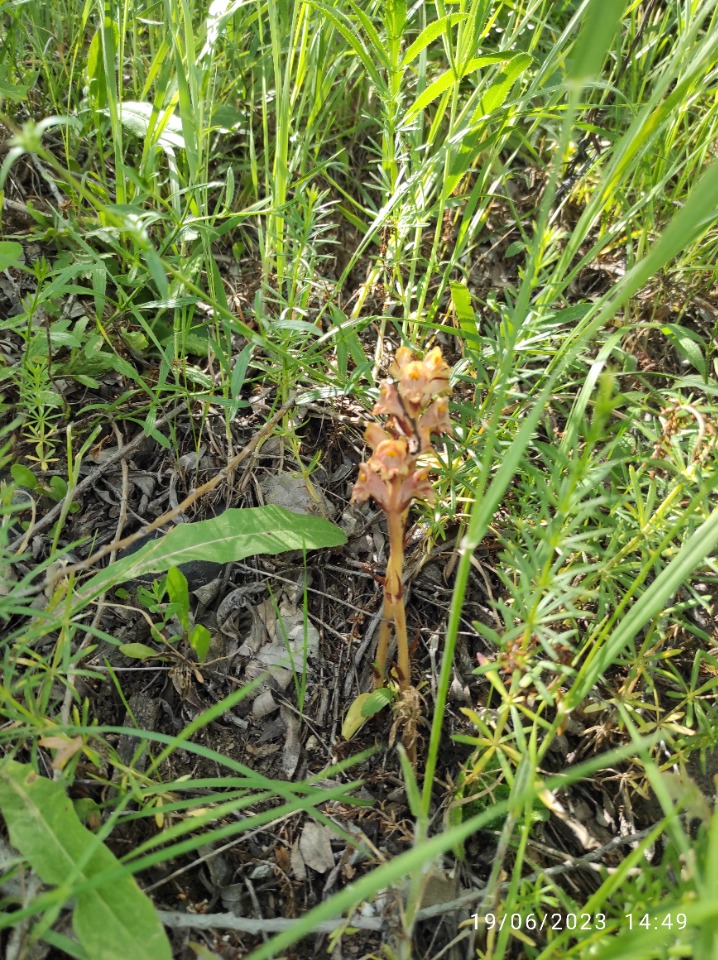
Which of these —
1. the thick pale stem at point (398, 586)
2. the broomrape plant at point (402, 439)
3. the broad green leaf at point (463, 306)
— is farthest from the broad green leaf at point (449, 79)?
the thick pale stem at point (398, 586)

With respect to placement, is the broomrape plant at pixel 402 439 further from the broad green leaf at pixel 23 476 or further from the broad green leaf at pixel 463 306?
the broad green leaf at pixel 23 476

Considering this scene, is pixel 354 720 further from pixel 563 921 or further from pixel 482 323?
pixel 482 323

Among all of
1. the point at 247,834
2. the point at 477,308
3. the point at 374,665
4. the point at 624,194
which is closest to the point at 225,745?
the point at 247,834

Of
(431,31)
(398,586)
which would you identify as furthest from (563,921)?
(431,31)

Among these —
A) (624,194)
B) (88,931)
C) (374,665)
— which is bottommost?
(88,931)

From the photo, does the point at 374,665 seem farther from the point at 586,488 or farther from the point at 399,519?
the point at 586,488

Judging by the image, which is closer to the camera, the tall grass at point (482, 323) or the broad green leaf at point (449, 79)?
the tall grass at point (482, 323)
